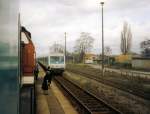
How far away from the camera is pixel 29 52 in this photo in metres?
10.5

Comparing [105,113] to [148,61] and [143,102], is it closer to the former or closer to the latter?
[143,102]

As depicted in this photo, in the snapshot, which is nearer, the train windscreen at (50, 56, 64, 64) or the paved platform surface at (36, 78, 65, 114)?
the paved platform surface at (36, 78, 65, 114)

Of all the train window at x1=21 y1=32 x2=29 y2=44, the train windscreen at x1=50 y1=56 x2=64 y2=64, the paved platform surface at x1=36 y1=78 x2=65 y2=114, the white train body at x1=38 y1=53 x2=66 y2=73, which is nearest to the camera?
the train window at x1=21 y1=32 x2=29 y2=44

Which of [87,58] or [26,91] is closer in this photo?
[26,91]

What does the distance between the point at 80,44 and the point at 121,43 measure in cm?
1876

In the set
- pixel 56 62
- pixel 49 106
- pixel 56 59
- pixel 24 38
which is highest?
pixel 24 38

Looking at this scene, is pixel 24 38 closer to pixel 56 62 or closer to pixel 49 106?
pixel 49 106

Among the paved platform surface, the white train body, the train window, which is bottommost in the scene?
the paved platform surface

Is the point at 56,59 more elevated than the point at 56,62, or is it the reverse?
the point at 56,59

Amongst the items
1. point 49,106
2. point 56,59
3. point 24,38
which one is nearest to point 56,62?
point 56,59

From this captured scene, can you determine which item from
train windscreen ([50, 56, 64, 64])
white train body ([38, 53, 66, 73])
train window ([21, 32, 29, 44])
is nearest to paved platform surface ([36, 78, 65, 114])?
train window ([21, 32, 29, 44])

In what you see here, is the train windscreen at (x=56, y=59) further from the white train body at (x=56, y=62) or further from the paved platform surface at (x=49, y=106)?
the paved platform surface at (x=49, y=106)

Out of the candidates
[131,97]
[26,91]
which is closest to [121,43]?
[131,97]

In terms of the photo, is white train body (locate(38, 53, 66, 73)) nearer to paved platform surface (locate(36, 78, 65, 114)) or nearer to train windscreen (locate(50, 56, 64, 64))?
train windscreen (locate(50, 56, 64, 64))
